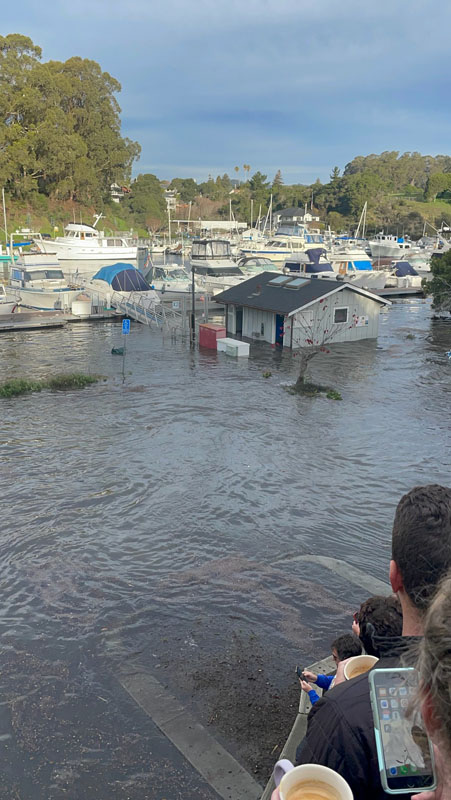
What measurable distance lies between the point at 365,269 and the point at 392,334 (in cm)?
2157

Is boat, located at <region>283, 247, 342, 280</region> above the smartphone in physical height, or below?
above

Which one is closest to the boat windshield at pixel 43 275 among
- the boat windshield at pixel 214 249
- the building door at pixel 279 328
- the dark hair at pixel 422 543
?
the building door at pixel 279 328

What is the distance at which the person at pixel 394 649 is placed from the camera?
8.09 ft

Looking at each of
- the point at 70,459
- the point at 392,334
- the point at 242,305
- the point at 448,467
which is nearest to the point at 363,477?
the point at 448,467

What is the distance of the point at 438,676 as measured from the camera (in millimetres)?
1479

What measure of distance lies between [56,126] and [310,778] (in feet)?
263

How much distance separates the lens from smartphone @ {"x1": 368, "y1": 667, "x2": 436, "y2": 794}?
178 cm

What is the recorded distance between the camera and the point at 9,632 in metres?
8.27

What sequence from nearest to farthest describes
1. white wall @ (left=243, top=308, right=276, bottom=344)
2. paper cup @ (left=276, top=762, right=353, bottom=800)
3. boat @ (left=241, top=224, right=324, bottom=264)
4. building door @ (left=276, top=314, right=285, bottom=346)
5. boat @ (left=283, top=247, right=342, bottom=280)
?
paper cup @ (left=276, top=762, right=353, bottom=800), building door @ (left=276, top=314, right=285, bottom=346), white wall @ (left=243, top=308, right=276, bottom=344), boat @ (left=283, top=247, right=342, bottom=280), boat @ (left=241, top=224, right=324, bottom=264)

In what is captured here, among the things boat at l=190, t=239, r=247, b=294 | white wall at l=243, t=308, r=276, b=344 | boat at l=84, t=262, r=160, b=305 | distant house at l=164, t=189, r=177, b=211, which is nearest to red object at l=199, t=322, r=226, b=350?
white wall at l=243, t=308, r=276, b=344

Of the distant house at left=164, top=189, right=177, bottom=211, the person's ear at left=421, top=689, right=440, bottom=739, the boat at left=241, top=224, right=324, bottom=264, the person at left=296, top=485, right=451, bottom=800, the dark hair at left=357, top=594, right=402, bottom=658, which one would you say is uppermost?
the distant house at left=164, top=189, right=177, bottom=211

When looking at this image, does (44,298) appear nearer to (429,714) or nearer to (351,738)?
(351,738)

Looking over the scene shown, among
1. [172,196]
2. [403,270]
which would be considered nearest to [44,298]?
[403,270]

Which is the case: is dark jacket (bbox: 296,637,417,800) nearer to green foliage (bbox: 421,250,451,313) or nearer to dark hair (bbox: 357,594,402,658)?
dark hair (bbox: 357,594,402,658)
